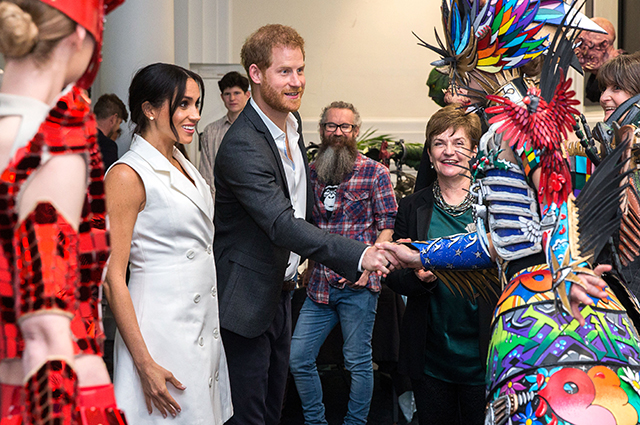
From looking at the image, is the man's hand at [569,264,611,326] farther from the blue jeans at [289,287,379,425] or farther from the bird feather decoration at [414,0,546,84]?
the blue jeans at [289,287,379,425]

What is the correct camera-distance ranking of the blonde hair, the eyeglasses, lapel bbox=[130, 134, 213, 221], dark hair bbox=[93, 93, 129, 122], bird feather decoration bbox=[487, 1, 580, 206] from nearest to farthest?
the blonde hair
bird feather decoration bbox=[487, 1, 580, 206]
lapel bbox=[130, 134, 213, 221]
the eyeglasses
dark hair bbox=[93, 93, 129, 122]

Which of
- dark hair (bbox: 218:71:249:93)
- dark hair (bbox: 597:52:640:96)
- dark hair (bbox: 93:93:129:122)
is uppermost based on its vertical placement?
dark hair (bbox: 218:71:249:93)

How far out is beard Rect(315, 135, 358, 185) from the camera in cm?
380

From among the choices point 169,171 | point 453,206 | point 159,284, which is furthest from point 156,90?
point 453,206

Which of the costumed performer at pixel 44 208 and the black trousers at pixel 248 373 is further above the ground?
the costumed performer at pixel 44 208

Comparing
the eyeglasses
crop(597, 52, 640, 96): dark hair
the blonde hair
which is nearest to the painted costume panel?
crop(597, 52, 640, 96): dark hair

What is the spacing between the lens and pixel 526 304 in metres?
1.57

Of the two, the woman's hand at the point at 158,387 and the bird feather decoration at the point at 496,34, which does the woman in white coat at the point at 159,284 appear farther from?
the bird feather decoration at the point at 496,34

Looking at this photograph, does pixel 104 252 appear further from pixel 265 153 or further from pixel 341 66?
pixel 341 66

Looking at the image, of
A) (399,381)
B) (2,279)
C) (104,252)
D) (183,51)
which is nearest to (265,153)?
(104,252)

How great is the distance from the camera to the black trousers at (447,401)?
2.72 metres

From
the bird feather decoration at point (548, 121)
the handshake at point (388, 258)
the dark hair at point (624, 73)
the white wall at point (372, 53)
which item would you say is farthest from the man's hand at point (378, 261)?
the white wall at point (372, 53)

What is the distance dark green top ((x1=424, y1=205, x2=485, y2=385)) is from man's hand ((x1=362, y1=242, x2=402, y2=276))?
531 millimetres

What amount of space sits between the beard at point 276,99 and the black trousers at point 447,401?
4.09ft
